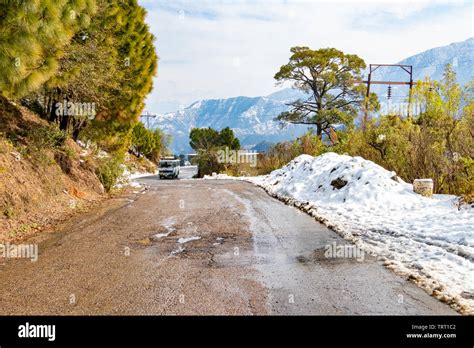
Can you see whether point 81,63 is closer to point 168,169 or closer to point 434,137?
point 434,137

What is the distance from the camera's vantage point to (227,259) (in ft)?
20.4

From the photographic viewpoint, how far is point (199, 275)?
5.36 metres

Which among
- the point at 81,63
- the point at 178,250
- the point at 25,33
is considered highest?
the point at 81,63

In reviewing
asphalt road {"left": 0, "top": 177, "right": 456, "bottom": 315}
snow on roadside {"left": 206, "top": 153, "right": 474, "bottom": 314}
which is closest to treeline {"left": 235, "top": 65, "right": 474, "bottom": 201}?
snow on roadside {"left": 206, "top": 153, "right": 474, "bottom": 314}

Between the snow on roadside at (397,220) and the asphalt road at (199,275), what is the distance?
0.40 metres

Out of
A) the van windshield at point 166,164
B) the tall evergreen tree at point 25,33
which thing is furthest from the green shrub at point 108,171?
the van windshield at point 166,164

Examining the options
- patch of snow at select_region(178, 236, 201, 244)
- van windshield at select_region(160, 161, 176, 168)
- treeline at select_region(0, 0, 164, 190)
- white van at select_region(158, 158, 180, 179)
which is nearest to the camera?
treeline at select_region(0, 0, 164, 190)

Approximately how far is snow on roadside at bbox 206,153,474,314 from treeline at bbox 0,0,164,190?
657cm

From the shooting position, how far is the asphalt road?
4.28 m

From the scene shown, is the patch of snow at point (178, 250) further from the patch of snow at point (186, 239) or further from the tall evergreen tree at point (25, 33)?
the tall evergreen tree at point (25, 33)

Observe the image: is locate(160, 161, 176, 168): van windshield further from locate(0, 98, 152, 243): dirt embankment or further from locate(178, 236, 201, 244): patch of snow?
locate(178, 236, 201, 244): patch of snow

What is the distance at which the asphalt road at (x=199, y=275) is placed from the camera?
428 cm

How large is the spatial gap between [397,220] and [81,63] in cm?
954

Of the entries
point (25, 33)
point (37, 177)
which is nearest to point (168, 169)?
point (37, 177)
